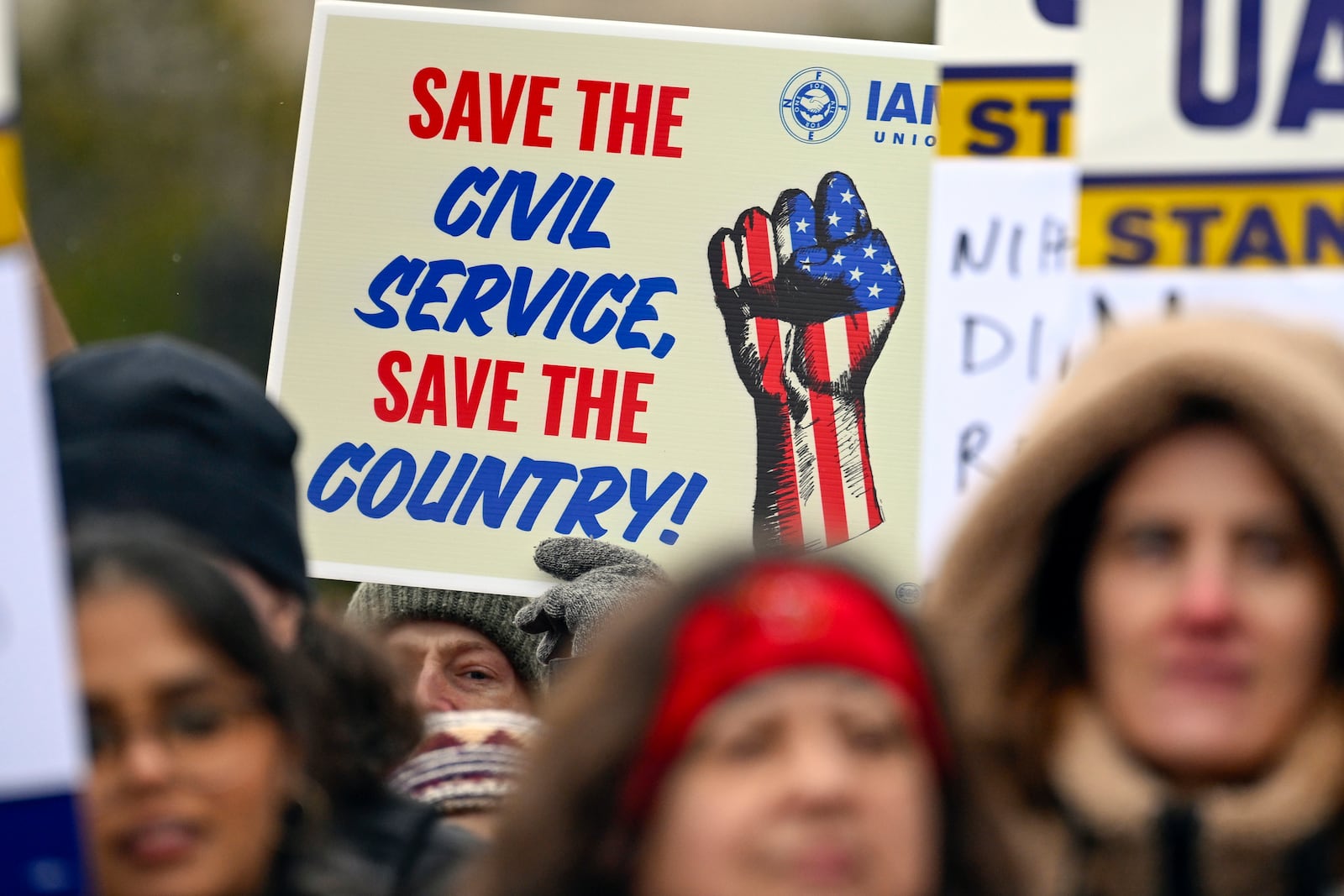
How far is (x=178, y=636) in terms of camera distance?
2.55 metres

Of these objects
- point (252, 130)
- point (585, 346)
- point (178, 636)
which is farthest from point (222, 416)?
point (252, 130)

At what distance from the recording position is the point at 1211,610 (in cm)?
252

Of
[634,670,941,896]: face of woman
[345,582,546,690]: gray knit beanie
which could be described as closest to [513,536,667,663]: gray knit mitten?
[345,582,546,690]: gray knit beanie

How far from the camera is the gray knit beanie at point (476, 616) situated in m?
4.77

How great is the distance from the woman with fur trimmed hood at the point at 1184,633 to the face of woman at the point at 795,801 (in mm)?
176

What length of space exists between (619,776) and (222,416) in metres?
0.78

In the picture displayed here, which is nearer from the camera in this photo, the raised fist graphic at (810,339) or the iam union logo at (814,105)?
the raised fist graphic at (810,339)

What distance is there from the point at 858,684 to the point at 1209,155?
1249 mm

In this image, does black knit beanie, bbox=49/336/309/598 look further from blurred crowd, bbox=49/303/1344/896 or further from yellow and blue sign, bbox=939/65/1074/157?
yellow and blue sign, bbox=939/65/1074/157

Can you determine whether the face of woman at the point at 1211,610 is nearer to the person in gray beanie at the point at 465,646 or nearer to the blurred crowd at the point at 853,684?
the blurred crowd at the point at 853,684

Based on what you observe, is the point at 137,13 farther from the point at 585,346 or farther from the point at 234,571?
the point at 234,571

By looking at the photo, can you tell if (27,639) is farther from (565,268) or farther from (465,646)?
(565,268)

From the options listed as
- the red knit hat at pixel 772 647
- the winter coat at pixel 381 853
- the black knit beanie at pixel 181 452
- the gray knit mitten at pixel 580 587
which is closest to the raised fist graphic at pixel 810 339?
the gray knit mitten at pixel 580 587

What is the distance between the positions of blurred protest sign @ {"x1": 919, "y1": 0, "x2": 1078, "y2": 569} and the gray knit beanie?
163 centimetres
